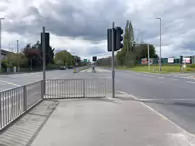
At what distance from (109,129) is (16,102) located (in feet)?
9.79

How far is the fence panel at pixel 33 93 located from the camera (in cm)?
862

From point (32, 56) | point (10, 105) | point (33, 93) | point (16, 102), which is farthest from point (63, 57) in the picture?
point (10, 105)

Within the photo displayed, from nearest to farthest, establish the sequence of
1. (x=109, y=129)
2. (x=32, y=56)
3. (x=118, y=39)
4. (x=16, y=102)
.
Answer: (x=109, y=129) → (x=16, y=102) → (x=118, y=39) → (x=32, y=56)

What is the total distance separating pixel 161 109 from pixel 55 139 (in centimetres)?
508

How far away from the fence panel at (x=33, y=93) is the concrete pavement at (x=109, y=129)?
1066mm

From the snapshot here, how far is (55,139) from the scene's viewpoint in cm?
540

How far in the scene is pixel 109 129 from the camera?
616 cm

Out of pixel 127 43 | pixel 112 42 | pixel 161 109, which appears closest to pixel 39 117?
pixel 161 109

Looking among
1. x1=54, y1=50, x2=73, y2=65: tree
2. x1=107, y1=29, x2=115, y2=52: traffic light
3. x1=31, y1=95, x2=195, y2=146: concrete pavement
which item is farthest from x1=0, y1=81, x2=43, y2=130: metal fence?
x1=54, y1=50, x2=73, y2=65: tree

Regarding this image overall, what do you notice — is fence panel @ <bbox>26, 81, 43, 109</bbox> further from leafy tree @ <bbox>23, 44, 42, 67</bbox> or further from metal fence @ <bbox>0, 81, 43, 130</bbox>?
leafy tree @ <bbox>23, 44, 42, 67</bbox>

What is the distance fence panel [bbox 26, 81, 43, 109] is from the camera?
8625 mm

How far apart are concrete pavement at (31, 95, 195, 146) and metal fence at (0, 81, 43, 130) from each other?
993 mm

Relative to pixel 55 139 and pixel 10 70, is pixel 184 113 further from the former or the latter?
pixel 10 70

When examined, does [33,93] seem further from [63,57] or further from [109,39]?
[63,57]
